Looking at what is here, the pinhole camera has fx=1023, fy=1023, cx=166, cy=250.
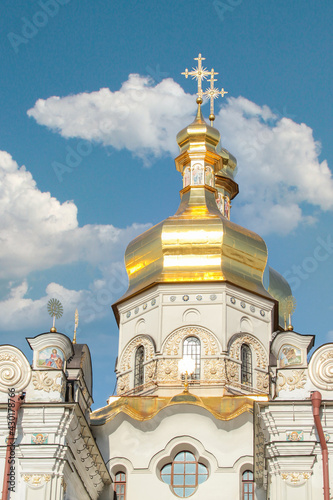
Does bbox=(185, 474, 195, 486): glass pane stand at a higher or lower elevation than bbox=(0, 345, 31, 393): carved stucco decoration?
lower

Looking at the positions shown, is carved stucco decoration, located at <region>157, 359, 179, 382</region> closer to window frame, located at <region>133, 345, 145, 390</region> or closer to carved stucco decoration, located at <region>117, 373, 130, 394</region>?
window frame, located at <region>133, 345, 145, 390</region>

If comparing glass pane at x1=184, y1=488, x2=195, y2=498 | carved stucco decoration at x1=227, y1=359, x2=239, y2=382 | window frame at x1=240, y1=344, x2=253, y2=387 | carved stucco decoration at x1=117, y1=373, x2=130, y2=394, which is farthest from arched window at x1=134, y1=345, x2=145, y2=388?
glass pane at x1=184, y1=488, x2=195, y2=498

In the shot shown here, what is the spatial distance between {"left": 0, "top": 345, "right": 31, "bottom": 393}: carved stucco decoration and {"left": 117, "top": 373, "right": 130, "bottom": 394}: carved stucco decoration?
788 cm

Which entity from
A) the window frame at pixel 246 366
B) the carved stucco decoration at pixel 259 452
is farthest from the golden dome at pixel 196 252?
the carved stucco decoration at pixel 259 452

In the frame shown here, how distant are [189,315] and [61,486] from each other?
9.45 meters

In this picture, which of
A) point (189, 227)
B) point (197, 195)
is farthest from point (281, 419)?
point (197, 195)

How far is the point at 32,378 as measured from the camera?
21000mm

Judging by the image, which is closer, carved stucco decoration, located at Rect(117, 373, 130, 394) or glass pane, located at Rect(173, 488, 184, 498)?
glass pane, located at Rect(173, 488, 184, 498)

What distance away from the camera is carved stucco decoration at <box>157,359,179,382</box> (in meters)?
27.7

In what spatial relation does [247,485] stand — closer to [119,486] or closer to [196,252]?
[119,486]

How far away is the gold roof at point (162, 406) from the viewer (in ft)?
84.0

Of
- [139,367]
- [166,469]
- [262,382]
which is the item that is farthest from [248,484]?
[139,367]

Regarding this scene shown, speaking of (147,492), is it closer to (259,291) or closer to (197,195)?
(259,291)

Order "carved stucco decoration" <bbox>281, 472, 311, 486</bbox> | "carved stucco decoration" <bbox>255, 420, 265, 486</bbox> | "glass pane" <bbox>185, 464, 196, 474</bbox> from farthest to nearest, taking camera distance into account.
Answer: "glass pane" <bbox>185, 464, 196, 474</bbox> → "carved stucco decoration" <bbox>255, 420, 265, 486</bbox> → "carved stucco decoration" <bbox>281, 472, 311, 486</bbox>
